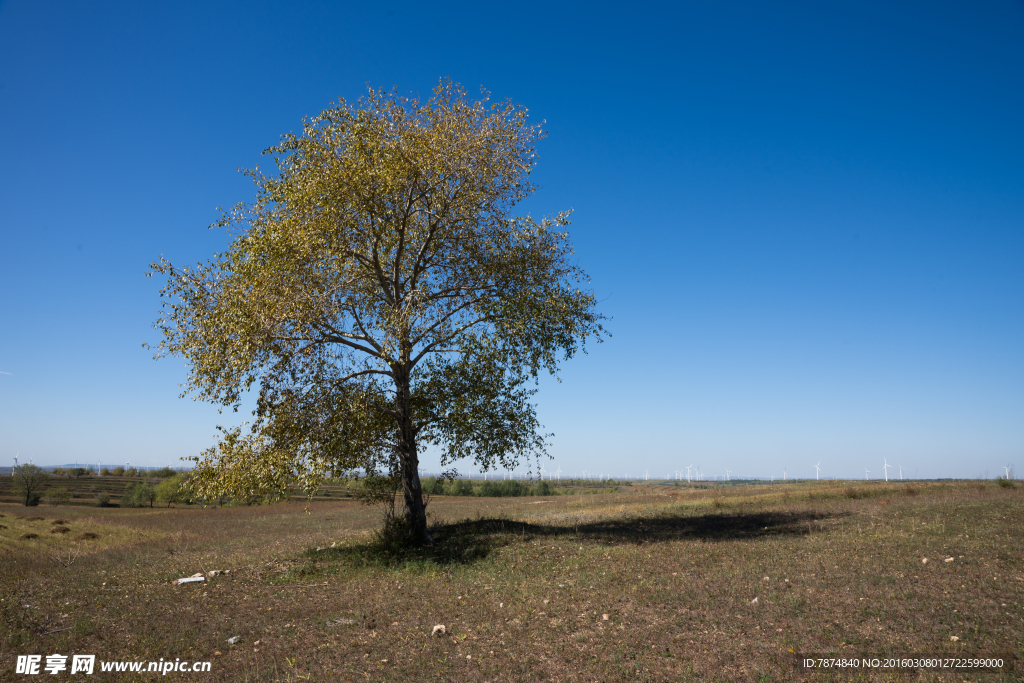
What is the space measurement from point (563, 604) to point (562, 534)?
9.41 meters

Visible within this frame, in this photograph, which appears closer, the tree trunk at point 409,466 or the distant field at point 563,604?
the distant field at point 563,604

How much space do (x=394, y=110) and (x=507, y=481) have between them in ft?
276

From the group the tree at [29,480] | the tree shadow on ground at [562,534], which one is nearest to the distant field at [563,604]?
the tree shadow on ground at [562,534]

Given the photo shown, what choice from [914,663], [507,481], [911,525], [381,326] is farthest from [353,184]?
[507,481]

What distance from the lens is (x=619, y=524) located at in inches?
984

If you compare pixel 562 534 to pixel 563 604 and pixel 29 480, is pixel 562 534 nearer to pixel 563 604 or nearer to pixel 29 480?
pixel 563 604

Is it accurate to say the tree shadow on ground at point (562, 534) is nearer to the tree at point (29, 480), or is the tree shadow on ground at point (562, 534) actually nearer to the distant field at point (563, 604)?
the distant field at point (563, 604)

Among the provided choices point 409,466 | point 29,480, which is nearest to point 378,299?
point 409,466

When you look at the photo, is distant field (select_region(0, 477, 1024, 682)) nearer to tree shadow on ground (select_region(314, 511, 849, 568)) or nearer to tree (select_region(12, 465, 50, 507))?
tree shadow on ground (select_region(314, 511, 849, 568))

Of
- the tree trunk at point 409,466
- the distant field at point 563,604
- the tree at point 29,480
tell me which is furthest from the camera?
the tree at point 29,480

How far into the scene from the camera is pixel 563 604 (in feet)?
40.2

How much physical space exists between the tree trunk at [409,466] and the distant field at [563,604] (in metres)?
1.11

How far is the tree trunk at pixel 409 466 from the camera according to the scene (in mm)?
20344

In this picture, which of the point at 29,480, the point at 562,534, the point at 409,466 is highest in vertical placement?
the point at 409,466
